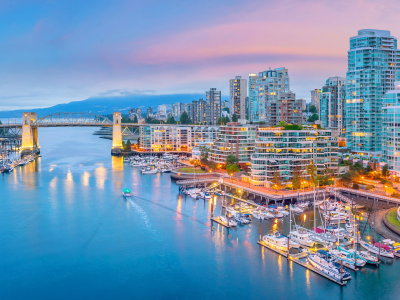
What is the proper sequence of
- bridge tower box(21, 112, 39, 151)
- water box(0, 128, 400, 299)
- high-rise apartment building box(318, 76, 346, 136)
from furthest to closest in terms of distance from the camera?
bridge tower box(21, 112, 39, 151) → high-rise apartment building box(318, 76, 346, 136) → water box(0, 128, 400, 299)

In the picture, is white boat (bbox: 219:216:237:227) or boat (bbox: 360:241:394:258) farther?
white boat (bbox: 219:216:237:227)

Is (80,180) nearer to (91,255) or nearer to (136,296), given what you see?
(91,255)

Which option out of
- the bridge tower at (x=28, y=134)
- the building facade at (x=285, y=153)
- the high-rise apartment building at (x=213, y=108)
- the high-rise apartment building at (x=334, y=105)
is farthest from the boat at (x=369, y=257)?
the high-rise apartment building at (x=213, y=108)

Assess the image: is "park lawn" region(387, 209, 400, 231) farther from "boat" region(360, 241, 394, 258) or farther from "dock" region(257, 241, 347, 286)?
"dock" region(257, 241, 347, 286)

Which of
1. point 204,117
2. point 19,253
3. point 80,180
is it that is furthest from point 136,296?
point 204,117

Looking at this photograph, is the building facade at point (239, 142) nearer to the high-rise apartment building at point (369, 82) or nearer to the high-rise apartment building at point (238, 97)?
the high-rise apartment building at point (369, 82)

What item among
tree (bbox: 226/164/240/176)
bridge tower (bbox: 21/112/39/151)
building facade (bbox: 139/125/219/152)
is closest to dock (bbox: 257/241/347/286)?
tree (bbox: 226/164/240/176)
